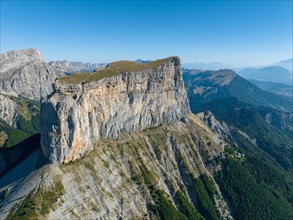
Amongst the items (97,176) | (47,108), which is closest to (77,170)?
(97,176)

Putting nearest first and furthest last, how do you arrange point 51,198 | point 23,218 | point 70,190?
point 23,218 < point 51,198 < point 70,190

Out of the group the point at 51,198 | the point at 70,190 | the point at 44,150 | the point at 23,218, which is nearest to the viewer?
the point at 23,218

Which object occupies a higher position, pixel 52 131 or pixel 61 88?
pixel 61 88

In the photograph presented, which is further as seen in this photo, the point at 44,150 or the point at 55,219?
the point at 44,150

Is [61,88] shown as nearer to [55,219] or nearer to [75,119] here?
[75,119]

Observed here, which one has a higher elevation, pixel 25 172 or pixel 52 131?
pixel 52 131

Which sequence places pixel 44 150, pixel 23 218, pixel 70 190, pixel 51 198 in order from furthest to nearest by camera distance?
pixel 44 150, pixel 70 190, pixel 51 198, pixel 23 218

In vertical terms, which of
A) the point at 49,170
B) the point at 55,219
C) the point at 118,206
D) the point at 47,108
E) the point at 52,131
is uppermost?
the point at 47,108

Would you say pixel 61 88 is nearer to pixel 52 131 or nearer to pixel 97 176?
pixel 52 131

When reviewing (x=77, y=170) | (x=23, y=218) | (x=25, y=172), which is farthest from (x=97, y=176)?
(x=23, y=218)
